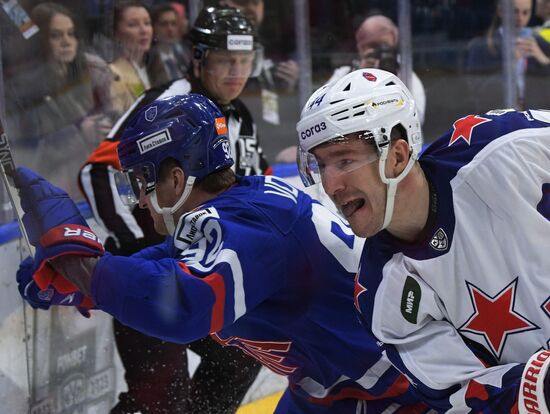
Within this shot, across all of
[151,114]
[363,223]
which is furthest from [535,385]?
[151,114]

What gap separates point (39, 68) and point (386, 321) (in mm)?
1782

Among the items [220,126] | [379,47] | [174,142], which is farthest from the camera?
[379,47]

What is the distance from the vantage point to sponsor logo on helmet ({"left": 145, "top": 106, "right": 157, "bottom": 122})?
2055 mm

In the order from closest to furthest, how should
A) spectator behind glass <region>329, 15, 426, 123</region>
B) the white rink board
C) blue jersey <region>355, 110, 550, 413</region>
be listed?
1. blue jersey <region>355, 110, 550, 413</region>
2. the white rink board
3. spectator behind glass <region>329, 15, 426, 123</region>

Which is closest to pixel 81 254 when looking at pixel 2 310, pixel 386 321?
pixel 386 321

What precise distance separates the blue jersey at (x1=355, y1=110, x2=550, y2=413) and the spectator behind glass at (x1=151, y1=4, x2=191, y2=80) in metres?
2.09

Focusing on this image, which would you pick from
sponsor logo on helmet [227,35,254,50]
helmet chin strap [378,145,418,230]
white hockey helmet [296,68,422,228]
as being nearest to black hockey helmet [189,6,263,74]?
sponsor logo on helmet [227,35,254,50]

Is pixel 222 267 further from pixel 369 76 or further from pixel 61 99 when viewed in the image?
pixel 61 99

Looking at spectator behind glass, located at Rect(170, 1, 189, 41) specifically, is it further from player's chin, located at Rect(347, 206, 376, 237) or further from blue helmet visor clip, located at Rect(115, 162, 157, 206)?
player's chin, located at Rect(347, 206, 376, 237)

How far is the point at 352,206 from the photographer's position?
1.81 metres

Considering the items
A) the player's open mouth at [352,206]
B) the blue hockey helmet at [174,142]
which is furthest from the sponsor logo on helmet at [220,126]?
the player's open mouth at [352,206]

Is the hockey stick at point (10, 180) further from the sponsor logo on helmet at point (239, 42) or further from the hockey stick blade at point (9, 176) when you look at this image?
the sponsor logo on helmet at point (239, 42)

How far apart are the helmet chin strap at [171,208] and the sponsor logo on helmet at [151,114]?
5.7 inches

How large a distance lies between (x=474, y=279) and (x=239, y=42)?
5.70ft
